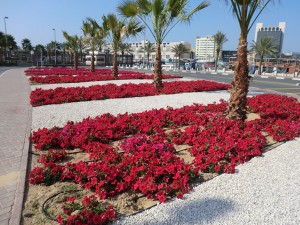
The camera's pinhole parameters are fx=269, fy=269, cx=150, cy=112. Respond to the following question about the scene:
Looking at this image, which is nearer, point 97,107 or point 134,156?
point 134,156

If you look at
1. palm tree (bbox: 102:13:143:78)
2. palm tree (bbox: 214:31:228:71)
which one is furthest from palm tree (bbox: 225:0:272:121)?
palm tree (bbox: 214:31:228:71)

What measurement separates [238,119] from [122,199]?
4.70m

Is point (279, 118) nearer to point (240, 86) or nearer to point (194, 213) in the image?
point (240, 86)

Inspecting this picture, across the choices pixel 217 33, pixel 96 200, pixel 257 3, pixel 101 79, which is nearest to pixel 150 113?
pixel 257 3

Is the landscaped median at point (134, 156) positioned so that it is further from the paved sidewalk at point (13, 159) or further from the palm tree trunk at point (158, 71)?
the palm tree trunk at point (158, 71)

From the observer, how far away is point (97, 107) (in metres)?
10.2

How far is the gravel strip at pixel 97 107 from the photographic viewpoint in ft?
27.3

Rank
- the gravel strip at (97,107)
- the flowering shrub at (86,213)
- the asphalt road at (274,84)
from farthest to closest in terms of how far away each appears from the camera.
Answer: the asphalt road at (274,84)
the gravel strip at (97,107)
the flowering shrub at (86,213)

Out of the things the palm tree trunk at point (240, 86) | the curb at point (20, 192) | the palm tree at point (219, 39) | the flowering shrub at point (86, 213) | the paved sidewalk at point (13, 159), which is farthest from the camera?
the palm tree at point (219, 39)

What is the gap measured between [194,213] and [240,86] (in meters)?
4.79

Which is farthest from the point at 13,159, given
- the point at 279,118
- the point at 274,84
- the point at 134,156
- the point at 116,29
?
the point at 274,84

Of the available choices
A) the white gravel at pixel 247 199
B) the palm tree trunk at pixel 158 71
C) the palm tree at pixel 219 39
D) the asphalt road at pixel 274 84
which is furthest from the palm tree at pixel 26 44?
the white gravel at pixel 247 199

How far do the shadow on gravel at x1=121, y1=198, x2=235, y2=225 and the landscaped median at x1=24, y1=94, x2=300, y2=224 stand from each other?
A: 10.5 inches

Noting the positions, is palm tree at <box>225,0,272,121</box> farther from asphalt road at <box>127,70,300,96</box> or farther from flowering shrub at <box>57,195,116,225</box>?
asphalt road at <box>127,70,300,96</box>
